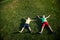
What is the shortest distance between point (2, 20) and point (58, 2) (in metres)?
3.67

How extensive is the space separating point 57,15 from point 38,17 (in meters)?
1.14

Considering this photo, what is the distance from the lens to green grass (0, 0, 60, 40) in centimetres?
859

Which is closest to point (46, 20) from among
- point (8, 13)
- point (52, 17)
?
point (52, 17)

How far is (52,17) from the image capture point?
929 centimetres

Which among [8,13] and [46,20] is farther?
[8,13]

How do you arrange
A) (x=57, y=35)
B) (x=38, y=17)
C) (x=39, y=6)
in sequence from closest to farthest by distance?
(x=57, y=35) → (x=38, y=17) → (x=39, y=6)

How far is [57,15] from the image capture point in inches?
368

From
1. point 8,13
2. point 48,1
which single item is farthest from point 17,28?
point 48,1

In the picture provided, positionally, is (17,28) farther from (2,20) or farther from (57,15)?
(57,15)

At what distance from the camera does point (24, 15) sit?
9477 millimetres

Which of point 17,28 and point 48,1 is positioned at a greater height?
point 48,1

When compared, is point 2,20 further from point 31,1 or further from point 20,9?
point 31,1

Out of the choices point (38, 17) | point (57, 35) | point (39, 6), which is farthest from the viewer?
point (39, 6)

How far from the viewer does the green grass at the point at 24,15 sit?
28.2 feet
